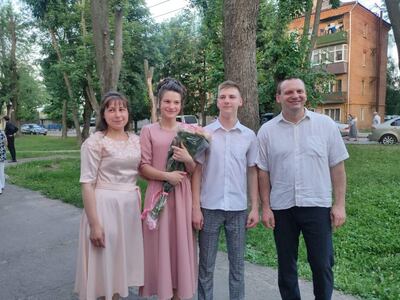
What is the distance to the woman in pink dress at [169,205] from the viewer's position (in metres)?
3.15

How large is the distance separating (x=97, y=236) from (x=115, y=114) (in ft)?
3.12

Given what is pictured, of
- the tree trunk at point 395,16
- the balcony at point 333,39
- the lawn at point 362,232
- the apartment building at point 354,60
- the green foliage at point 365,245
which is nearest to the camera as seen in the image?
the green foliage at point 365,245

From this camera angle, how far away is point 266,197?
3.24m

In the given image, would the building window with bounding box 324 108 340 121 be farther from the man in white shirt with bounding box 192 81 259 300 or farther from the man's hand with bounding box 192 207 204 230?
the man's hand with bounding box 192 207 204 230

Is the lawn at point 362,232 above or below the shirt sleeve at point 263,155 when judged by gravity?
below

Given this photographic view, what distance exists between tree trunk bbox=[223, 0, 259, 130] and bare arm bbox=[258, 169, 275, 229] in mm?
3249

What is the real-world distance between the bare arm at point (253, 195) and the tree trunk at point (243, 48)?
324 cm

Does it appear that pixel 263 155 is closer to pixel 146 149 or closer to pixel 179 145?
pixel 179 145

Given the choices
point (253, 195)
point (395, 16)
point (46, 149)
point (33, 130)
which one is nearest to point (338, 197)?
point (253, 195)

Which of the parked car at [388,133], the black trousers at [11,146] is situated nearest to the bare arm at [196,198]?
the black trousers at [11,146]

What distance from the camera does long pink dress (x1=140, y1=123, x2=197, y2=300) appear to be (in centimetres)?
315

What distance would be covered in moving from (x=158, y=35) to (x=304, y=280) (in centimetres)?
2385

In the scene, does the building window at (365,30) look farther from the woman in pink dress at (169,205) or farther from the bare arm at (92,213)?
the bare arm at (92,213)

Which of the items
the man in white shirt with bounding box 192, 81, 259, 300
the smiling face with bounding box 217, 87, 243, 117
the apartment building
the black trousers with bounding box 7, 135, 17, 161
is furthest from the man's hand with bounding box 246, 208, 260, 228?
the apartment building
